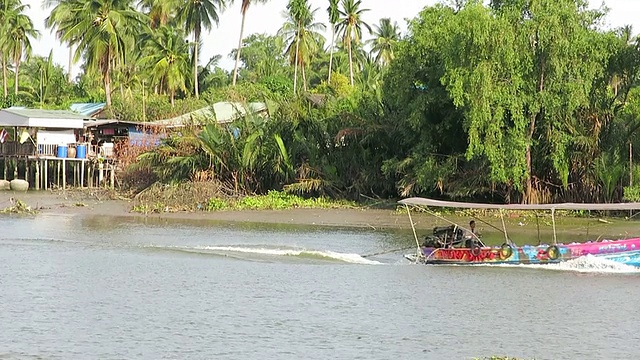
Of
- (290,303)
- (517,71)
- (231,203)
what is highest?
(517,71)

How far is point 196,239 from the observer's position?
31.5m

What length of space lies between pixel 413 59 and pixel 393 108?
3309mm

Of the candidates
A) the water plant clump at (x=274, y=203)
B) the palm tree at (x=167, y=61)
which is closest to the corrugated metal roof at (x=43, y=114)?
the palm tree at (x=167, y=61)

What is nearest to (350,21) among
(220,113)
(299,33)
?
(299,33)

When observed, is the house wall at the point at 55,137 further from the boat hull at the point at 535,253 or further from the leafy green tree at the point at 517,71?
the boat hull at the point at 535,253

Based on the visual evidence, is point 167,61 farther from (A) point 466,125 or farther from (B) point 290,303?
(B) point 290,303

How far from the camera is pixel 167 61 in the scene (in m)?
68.3

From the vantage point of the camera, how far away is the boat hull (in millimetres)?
24516

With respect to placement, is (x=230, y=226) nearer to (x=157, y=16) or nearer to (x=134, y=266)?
(x=134, y=266)

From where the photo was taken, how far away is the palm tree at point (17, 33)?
78688 mm

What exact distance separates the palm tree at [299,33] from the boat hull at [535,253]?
48.4m

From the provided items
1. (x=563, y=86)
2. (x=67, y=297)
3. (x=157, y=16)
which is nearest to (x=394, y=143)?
(x=563, y=86)

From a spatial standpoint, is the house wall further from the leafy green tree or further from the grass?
the leafy green tree

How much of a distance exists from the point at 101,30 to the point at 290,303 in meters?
45.3
